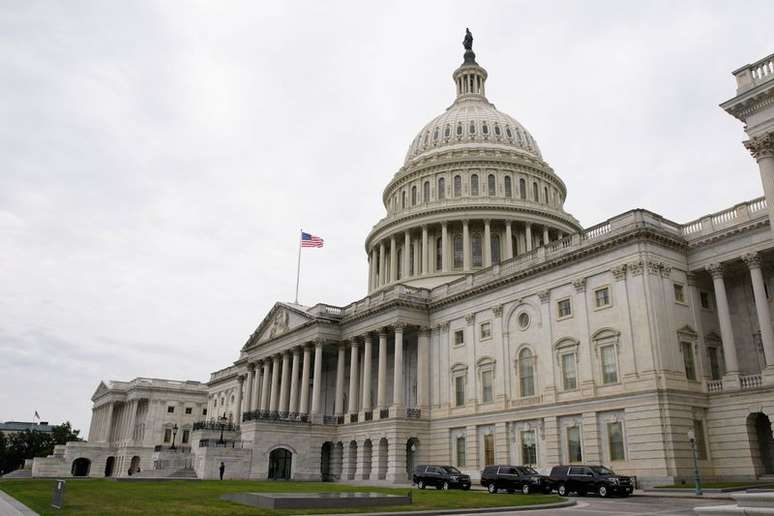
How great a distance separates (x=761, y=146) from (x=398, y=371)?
3880 centimetres

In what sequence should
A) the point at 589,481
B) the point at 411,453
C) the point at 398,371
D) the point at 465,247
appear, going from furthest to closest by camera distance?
the point at 465,247
the point at 398,371
the point at 411,453
the point at 589,481

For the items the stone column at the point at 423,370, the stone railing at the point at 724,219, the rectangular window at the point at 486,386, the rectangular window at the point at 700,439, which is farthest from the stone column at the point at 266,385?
the rectangular window at the point at 700,439

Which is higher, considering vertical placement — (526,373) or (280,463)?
(526,373)

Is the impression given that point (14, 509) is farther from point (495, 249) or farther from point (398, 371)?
point (495, 249)

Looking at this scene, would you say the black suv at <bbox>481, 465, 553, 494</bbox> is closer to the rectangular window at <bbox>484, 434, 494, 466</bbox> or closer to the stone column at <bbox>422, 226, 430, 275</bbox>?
the rectangular window at <bbox>484, 434, 494, 466</bbox>

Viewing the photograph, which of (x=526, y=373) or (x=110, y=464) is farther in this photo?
(x=110, y=464)

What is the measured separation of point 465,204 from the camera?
80625 mm

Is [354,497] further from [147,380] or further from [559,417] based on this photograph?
[147,380]

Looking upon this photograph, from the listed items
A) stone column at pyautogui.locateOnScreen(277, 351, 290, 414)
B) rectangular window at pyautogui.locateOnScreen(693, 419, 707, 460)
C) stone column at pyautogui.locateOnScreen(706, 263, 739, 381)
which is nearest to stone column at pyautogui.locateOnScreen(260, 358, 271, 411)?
stone column at pyautogui.locateOnScreen(277, 351, 290, 414)

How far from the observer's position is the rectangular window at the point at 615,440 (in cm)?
4231

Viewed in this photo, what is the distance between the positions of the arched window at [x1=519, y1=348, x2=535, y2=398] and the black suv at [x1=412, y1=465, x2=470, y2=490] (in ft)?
36.3

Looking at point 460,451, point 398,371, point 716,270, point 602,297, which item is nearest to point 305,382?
point 398,371

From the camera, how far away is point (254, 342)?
86125 mm

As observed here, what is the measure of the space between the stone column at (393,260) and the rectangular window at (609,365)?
140 ft
